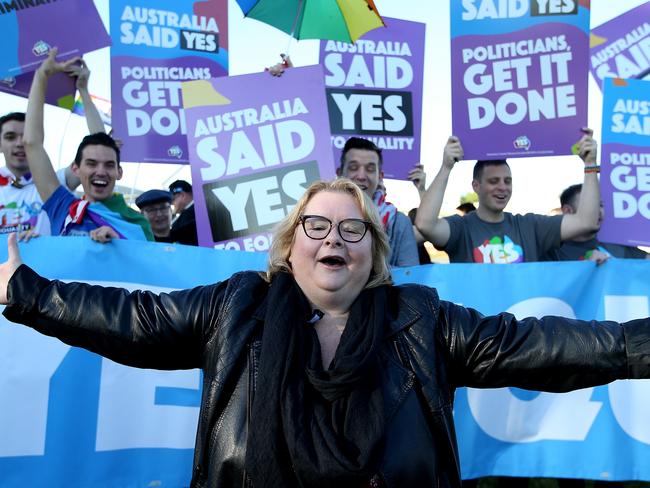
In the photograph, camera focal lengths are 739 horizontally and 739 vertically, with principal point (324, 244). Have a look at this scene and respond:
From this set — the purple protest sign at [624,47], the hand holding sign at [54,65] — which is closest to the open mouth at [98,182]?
the hand holding sign at [54,65]

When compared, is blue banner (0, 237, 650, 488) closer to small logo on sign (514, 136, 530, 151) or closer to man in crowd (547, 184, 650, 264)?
man in crowd (547, 184, 650, 264)

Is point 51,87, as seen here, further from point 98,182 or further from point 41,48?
point 98,182

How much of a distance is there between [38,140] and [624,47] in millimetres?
4550

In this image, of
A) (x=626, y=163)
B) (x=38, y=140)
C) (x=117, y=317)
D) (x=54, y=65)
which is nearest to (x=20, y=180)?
(x=38, y=140)

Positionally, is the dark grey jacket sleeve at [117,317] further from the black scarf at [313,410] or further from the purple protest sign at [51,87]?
the purple protest sign at [51,87]

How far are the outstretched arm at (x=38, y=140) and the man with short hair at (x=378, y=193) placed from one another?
1737 mm

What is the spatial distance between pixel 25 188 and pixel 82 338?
282 cm

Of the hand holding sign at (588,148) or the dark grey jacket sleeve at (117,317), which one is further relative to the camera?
the hand holding sign at (588,148)

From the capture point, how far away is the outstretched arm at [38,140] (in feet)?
13.4

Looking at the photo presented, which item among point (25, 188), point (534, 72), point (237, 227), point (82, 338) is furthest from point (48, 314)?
point (534, 72)

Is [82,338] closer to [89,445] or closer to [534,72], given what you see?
[89,445]

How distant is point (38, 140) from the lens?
13.8 feet

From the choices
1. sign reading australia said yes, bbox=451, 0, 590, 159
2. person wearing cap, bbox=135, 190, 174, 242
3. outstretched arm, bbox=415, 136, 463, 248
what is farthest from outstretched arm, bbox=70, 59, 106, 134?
sign reading australia said yes, bbox=451, 0, 590, 159

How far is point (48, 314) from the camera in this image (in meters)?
2.03
